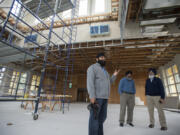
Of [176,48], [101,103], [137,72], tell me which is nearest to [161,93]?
[101,103]

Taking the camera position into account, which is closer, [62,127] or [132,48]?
[62,127]

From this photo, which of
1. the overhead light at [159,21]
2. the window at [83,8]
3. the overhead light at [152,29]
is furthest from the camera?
the window at [83,8]

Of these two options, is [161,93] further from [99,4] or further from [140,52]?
[99,4]

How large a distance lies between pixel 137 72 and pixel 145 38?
7160mm

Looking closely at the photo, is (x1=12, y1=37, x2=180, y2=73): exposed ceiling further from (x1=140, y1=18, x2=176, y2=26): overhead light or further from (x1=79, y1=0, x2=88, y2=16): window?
(x1=79, y1=0, x2=88, y2=16): window

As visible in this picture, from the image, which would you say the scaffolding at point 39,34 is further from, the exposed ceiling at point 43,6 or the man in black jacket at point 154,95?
the man in black jacket at point 154,95

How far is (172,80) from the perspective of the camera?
29.2 feet

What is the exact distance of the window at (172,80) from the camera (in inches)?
325

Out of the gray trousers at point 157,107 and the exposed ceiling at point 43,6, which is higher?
the exposed ceiling at point 43,6

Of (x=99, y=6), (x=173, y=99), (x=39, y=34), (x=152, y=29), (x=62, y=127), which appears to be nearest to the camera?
(x=62, y=127)

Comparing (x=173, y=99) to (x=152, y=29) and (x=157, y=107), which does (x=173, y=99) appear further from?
(x=157, y=107)

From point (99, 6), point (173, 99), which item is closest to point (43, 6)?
point (99, 6)

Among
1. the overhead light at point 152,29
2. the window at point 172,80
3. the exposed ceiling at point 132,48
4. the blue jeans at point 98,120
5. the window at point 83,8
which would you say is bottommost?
the blue jeans at point 98,120

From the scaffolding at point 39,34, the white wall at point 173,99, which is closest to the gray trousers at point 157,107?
the scaffolding at point 39,34
